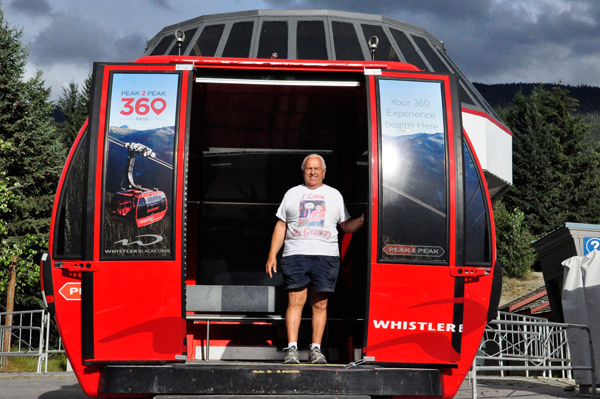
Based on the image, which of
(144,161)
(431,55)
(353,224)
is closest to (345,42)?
(431,55)

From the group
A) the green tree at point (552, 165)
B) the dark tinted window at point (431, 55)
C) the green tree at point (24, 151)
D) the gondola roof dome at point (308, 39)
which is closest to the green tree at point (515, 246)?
the green tree at point (552, 165)

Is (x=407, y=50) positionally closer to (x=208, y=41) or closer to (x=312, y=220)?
(x=208, y=41)

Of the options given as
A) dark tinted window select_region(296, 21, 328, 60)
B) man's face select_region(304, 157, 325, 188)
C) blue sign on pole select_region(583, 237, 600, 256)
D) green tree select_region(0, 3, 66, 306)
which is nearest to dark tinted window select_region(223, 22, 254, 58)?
dark tinted window select_region(296, 21, 328, 60)

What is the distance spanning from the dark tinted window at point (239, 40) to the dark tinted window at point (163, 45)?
102 centimetres

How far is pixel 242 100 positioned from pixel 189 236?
5.82 ft

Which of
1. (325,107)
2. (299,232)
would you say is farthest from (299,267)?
(325,107)

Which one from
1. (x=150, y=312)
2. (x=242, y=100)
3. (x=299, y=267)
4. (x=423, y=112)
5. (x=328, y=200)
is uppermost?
(x=242, y=100)

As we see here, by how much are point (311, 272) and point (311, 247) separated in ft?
0.65

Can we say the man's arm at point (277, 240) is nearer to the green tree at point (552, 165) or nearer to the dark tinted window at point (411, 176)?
the dark tinted window at point (411, 176)

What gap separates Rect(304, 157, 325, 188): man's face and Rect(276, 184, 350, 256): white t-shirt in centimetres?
7

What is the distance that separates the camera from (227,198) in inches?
297

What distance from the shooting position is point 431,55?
11039 mm

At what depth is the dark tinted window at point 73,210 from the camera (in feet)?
14.6

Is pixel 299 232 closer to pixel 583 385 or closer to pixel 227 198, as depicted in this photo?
pixel 227 198
